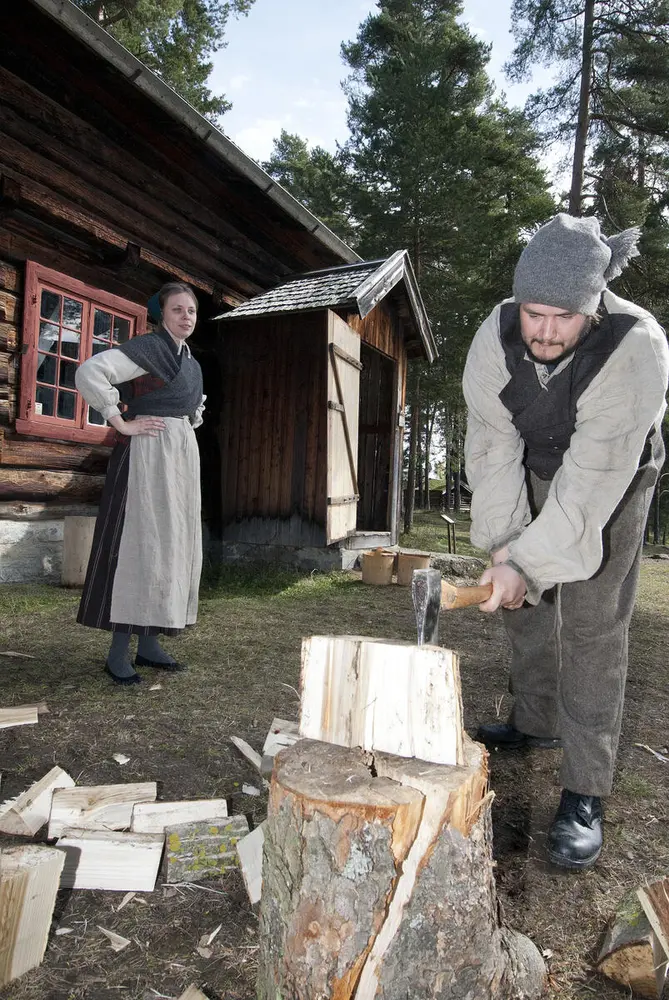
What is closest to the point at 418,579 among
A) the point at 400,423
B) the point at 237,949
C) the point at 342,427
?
the point at 237,949

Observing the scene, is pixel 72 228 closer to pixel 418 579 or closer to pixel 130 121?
pixel 130 121

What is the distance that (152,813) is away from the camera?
189cm

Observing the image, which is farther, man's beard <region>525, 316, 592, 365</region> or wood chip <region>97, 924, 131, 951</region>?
man's beard <region>525, 316, 592, 365</region>

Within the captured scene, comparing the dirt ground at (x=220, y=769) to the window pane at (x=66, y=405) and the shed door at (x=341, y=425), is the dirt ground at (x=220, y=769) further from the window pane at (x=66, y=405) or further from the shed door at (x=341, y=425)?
the shed door at (x=341, y=425)

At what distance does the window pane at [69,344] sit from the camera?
5590 millimetres

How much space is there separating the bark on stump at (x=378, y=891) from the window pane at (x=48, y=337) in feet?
16.9

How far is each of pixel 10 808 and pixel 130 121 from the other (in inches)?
229

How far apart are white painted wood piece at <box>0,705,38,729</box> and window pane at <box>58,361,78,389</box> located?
3.68 m

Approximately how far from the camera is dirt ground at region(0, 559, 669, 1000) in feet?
4.70

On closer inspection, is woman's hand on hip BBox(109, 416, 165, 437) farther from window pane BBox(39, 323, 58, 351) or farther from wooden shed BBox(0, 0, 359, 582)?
window pane BBox(39, 323, 58, 351)

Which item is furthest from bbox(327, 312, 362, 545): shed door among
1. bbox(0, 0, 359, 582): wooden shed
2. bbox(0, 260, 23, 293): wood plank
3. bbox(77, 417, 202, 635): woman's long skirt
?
bbox(77, 417, 202, 635): woman's long skirt

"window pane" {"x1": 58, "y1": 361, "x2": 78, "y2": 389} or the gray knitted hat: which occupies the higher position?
"window pane" {"x1": 58, "y1": 361, "x2": 78, "y2": 389}

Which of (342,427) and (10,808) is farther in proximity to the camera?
(342,427)

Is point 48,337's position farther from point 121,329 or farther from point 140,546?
point 140,546
